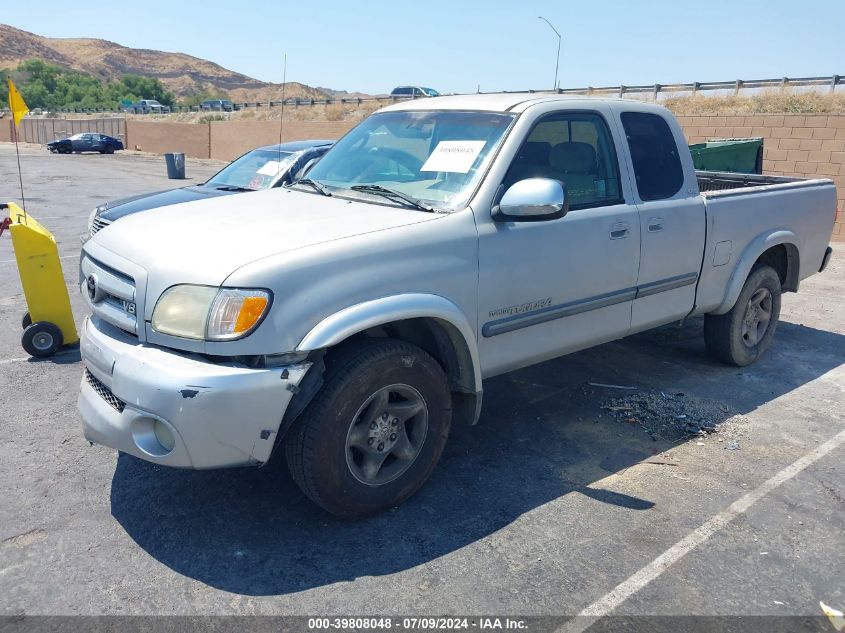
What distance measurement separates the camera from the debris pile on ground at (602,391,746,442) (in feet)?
15.6

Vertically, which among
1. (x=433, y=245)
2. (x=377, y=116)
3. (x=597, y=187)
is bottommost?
(x=433, y=245)

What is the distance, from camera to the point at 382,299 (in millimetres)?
3328

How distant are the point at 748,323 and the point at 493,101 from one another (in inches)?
124

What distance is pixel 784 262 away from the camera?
20.6 feet

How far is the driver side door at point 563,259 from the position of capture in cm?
387

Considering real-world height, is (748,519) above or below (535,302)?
below

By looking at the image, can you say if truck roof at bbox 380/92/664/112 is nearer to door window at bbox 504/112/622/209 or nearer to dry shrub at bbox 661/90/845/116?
door window at bbox 504/112/622/209

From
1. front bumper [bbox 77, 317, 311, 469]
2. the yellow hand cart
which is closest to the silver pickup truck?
front bumper [bbox 77, 317, 311, 469]

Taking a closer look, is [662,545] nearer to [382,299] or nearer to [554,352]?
[554,352]

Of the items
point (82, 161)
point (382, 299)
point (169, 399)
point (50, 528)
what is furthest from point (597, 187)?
point (82, 161)

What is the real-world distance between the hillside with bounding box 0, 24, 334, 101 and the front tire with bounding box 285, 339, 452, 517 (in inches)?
4865

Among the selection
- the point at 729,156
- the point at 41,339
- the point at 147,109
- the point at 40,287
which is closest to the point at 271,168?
the point at 40,287

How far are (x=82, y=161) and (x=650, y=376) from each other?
3517 cm

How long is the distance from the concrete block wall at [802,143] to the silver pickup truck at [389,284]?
993 cm
